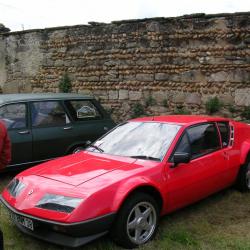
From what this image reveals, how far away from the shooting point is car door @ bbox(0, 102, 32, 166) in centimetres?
717

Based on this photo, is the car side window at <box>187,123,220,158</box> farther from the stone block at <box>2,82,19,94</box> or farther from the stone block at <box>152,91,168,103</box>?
the stone block at <box>2,82,19,94</box>

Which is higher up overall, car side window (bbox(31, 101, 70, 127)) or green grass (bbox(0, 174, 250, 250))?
car side window (bbox(31, 101, 70, 127))

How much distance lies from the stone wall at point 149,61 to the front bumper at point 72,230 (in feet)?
21.3

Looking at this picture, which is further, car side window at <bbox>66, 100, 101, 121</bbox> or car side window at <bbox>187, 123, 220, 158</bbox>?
car side window at <bbox>66, 100, 101, 121</bbox>

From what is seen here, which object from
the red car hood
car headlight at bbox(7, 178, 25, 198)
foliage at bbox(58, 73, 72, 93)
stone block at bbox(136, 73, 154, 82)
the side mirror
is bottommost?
car headlight at bbox(7, 178, 25, 198)

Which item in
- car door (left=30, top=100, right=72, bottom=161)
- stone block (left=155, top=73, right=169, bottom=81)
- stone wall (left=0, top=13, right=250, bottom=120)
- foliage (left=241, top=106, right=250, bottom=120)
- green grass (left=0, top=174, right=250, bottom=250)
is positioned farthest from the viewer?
stone block (left=155, top=73, right=169, bottom=81)

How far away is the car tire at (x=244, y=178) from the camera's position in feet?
21.0

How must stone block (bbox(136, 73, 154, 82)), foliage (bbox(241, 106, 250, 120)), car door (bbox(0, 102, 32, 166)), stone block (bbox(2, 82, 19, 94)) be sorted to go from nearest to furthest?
car door (bbox(0, 102, 32, 166)) → foliage (bbox(241, 106, 250, 120)) → stone block (bbox(136, 73, 154, 82)) → stone block (bbox(2, 82, 19, 94))

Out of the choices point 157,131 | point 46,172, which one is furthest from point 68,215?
point 157,131

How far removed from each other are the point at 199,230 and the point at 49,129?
11.5ft

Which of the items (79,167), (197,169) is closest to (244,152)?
(197,169)

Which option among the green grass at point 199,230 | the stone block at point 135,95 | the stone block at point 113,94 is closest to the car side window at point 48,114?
the green grass at point 199,230

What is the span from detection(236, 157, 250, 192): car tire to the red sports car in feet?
0.05

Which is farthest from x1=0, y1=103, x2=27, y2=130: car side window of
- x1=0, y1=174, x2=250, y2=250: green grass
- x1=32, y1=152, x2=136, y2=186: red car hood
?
x1=32, y1=152, x2=136, y2=186: red car hood
